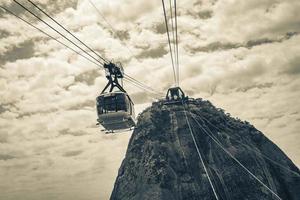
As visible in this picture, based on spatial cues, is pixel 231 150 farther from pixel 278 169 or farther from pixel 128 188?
pixel 128 188

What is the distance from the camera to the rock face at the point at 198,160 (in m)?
85.2

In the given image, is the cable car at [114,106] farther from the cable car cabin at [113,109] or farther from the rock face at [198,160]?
the rock face at [198,160]

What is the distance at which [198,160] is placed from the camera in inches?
3637

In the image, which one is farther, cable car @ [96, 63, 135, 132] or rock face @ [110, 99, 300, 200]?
rock face @ [110, 99, 300, 200]

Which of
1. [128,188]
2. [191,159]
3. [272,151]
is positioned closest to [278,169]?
[272,151]

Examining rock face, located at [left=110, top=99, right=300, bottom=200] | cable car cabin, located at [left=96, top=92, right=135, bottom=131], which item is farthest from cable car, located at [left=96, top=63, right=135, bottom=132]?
rock face, located at [left=110, top=99, right=300, bottom=200]

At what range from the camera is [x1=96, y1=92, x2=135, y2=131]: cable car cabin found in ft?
111

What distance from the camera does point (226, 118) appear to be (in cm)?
11000

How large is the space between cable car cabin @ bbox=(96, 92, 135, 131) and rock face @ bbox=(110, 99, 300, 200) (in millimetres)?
52612

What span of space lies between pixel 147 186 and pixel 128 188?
722 centimetres

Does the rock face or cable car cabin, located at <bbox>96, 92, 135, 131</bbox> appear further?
the rock face

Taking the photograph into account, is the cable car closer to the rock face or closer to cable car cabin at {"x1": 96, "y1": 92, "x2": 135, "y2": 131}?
cable car cabin at {"x1": 96, "y1": 92, "x2": 135, "y2": 131}

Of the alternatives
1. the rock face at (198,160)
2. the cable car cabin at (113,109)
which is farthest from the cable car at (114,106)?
the rock face at (198,160)

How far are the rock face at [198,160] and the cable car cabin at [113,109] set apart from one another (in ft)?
173
